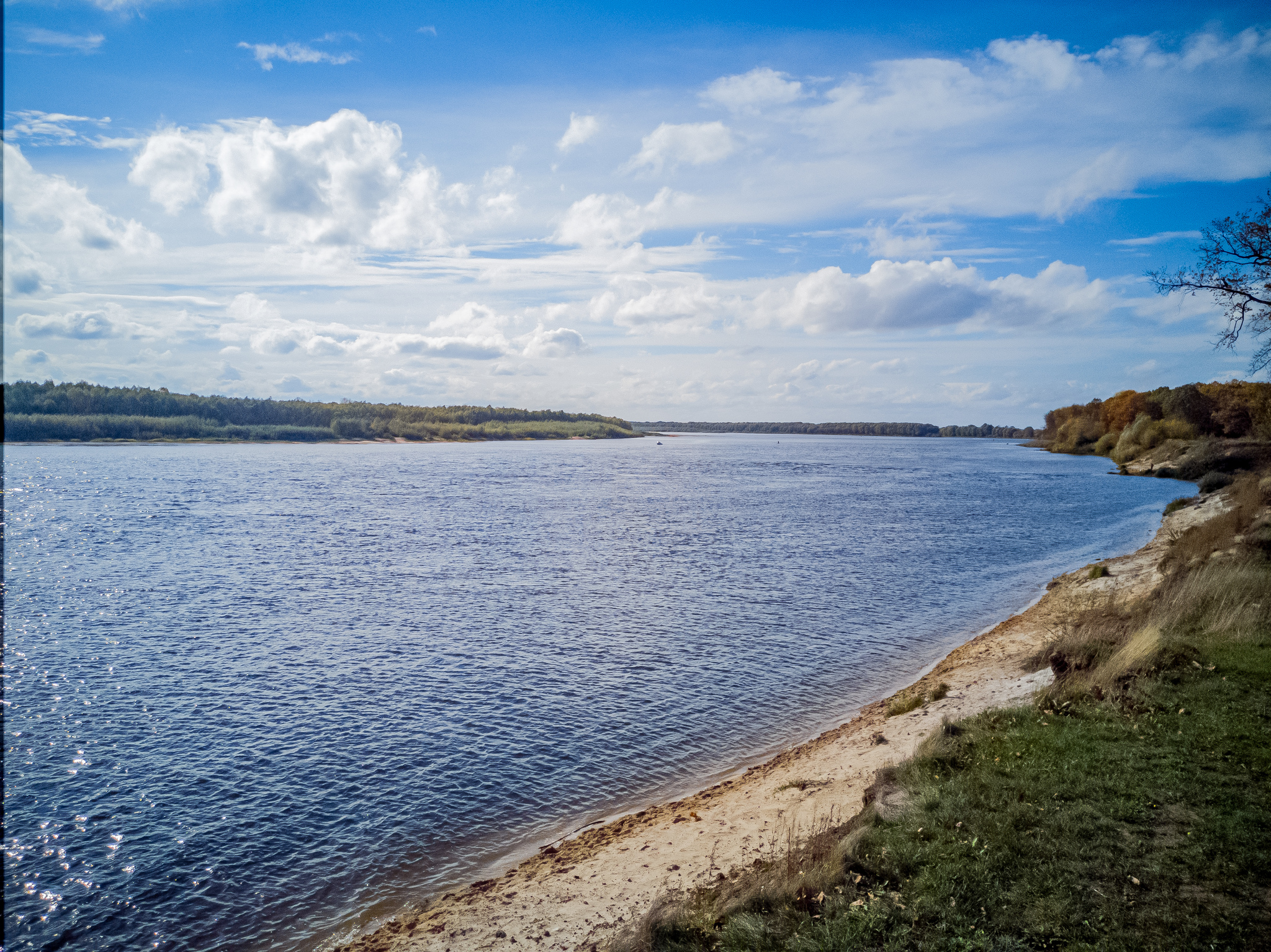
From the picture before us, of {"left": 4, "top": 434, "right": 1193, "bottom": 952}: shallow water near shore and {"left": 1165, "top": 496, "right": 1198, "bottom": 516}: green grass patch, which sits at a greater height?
{"left": 1165, "top": 496, "right": 1198, "bottom": 516}: green grass patch

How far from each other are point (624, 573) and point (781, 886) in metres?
24.1

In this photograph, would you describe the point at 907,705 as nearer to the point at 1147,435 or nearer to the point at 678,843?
the point at 678,843

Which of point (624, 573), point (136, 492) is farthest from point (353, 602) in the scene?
point (136, 492)

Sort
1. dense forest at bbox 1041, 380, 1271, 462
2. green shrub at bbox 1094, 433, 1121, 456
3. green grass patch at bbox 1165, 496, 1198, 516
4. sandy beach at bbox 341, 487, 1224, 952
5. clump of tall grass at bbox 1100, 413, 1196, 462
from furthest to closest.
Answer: green shrub at bbox 1094, 433, 1121, 456, clump of tall grass at bbox 1100, 413, 1196, 462, dense forest at bbox 1041, 380, 1271, 462, green grass patch at bbox 1165, 496, 1198, 516, sandy beach at bbox 341, 487, 1224, 952

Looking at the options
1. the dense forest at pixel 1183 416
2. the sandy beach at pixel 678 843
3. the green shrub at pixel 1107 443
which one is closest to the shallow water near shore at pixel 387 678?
the sandy beach at pixel 678 843

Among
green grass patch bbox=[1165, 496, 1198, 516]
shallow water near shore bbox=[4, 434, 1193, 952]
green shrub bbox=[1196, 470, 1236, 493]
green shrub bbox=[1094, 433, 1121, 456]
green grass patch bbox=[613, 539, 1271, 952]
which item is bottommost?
shallow water near shore bbox=[4, 434, 1193, 952]

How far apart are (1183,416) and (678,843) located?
11274cm

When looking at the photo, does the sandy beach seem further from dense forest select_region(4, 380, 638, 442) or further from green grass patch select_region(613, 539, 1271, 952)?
dense forest select_region(4, 380, 638, 442)

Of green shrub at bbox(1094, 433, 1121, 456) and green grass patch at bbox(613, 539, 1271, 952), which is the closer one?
green grass patch at bbox(613, 539, 1271, 952)

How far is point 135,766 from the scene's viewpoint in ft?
41.0

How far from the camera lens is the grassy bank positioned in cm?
587

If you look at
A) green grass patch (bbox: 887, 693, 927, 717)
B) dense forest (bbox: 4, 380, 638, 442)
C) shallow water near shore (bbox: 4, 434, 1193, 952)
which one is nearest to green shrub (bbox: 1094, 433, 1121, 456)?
shallow water near shore (bbox: 4, 434, 1193, 952)

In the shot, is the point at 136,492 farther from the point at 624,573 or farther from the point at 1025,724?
the point at 1025,724

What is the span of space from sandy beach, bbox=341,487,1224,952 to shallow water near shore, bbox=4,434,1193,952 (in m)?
0.80
